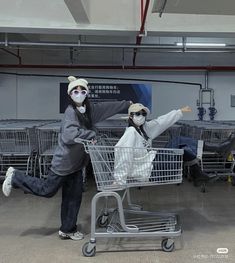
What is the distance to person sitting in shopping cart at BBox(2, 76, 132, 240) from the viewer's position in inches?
135

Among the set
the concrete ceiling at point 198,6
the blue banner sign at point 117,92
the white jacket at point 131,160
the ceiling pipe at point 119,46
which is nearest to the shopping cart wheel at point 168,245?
the white jacket at point 131,160

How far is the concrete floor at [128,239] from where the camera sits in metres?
3.12

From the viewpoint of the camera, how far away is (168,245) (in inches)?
127

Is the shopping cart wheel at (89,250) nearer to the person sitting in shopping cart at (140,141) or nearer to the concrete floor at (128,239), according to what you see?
the concrete floor at (128,239)

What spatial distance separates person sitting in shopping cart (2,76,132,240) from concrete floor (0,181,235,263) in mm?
304

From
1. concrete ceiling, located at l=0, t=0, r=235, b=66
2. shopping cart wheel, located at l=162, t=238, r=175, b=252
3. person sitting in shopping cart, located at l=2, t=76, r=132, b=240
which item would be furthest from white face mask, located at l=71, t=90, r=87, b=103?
concrete ceiling, located at l=0, t=0, r=235, b=66

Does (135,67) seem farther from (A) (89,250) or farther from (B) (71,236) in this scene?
(A) (89,250)

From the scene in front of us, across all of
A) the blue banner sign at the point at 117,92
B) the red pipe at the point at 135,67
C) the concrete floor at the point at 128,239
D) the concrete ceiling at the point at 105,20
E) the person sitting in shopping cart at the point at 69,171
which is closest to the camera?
the concrete floor at the point at 128,239

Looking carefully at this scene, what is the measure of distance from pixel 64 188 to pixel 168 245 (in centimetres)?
112

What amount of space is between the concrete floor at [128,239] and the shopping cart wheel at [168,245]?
4 cm

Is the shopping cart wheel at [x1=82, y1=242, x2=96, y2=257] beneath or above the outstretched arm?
beneath

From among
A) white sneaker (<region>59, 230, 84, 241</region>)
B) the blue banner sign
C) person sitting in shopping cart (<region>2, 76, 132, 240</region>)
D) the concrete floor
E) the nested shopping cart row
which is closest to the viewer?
the concrete floor

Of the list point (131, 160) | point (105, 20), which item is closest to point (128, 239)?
point (131, 160)

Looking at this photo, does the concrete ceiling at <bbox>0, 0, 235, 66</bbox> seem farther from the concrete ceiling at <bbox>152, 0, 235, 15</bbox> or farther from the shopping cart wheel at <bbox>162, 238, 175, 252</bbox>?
the shopping cart wheel at <bbox>162, 238, 175, 252</bbox>
